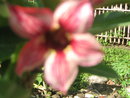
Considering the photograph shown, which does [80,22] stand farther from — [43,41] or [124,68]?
[124,68]

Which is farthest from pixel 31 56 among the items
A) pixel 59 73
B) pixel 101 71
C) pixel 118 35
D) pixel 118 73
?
pixel 118 35

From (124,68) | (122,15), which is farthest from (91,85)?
(122,15)

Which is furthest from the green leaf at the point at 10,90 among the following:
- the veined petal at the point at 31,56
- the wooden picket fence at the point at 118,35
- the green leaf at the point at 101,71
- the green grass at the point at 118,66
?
the wooden picket fence at the point at 118,35

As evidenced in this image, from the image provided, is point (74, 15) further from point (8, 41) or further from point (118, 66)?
point (118, 66)

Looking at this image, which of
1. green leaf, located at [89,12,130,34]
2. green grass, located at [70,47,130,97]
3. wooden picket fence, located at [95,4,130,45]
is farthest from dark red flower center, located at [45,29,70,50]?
wooden picket fence, located at [95,4,130,45]

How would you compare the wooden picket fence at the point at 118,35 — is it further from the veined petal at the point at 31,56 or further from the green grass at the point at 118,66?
the veined petal at the point at 31,56

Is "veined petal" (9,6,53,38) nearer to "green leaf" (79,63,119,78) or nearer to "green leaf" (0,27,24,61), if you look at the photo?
"green leaf" (0,27,24,61)
